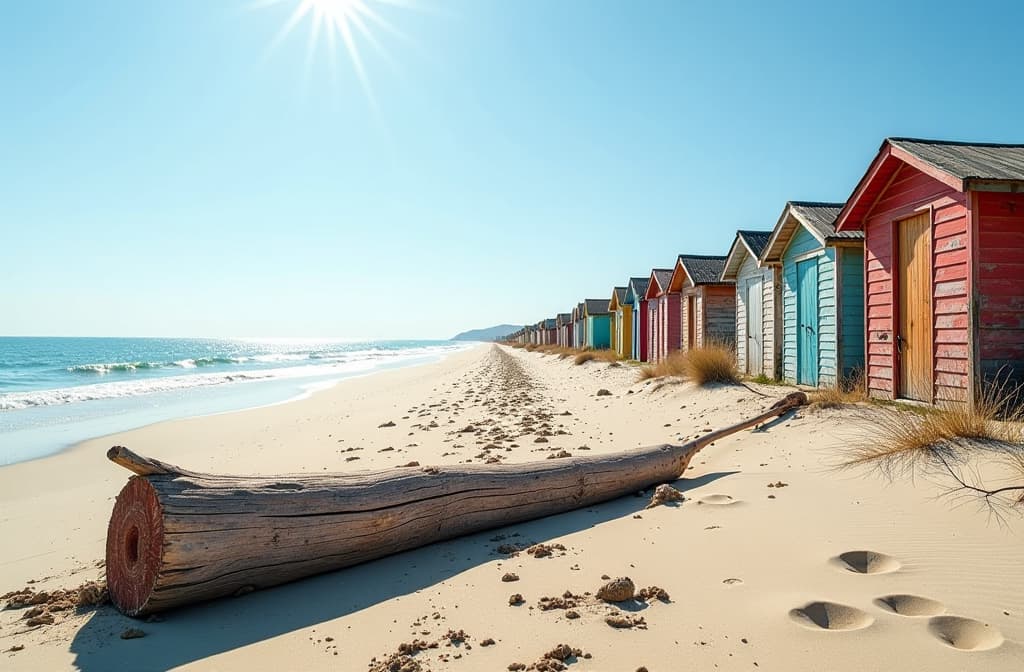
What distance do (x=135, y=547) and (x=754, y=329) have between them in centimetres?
1471

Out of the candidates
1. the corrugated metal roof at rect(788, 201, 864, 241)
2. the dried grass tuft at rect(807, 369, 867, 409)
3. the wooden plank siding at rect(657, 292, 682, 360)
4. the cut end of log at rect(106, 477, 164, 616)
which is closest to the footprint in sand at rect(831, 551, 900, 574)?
the cut end of log at rect(106, 477, 164, 616)

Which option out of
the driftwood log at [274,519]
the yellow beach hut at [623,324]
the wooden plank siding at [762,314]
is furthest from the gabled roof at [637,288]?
the driftwood log at [274,519]

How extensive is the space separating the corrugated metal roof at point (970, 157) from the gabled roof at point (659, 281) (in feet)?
45.2

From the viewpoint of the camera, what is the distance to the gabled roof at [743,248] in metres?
14.9

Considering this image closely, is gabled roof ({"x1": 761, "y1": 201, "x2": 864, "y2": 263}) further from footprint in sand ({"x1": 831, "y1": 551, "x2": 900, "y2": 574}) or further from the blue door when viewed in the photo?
A: footprint in sand ({"x1": 831, "y1": 551, "x2": 900, "y2": 574})

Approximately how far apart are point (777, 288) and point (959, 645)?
12.3 metres

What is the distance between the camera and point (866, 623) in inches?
106

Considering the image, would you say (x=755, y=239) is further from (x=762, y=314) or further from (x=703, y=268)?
(x=703, y=268)

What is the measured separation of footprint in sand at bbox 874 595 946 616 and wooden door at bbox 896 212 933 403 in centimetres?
606

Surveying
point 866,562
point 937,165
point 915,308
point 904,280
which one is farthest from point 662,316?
point 866,562

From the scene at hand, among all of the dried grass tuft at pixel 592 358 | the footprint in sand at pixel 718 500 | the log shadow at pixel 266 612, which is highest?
the dried grass tuft at pixel 592 358

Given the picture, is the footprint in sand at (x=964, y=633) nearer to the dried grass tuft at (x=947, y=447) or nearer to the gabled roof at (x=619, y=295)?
the dried grass tuft at (x=947, y=447)

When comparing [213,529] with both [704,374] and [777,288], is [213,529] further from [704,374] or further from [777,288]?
[777,288]

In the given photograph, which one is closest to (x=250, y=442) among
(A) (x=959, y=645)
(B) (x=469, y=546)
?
(B) (x=469, y=546)
